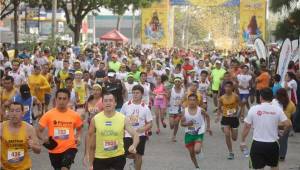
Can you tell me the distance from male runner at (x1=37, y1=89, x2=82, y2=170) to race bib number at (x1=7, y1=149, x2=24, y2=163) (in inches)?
39.6

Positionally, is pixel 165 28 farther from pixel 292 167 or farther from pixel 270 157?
pixel 270 157

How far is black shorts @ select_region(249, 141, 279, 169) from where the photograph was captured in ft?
30.6

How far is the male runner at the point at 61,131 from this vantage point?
30.2ft

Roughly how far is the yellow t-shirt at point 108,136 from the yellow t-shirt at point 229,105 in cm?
553

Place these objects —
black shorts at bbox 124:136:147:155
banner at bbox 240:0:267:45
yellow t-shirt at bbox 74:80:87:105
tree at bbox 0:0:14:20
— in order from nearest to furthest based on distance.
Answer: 1. black shorts at bbox 124:136:147:155
2. yellow t-shirt at bbox 74:80:87:105
3. tree at bbox 0:0:14:20
4. banner at bbox 240:0:267:45

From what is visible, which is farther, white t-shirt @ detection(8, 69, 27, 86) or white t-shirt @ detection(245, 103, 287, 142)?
white t-shirt @ detection(8, 69, 27, 86)

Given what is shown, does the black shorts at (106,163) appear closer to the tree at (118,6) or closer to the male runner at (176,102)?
the male runner at (176,102)

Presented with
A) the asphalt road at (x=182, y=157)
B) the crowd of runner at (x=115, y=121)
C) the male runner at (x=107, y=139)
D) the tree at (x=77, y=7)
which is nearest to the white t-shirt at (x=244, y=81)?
the crowd of runner at (x=115, y=121)

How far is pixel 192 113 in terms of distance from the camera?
39.4 ft

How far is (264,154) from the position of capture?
368 inches

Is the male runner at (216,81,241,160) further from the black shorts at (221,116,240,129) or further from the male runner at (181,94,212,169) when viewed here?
the male runner at (181,94,212,169)

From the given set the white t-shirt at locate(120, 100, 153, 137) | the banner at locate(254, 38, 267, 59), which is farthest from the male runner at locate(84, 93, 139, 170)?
the banner at locate(254, 38, 267, 59)

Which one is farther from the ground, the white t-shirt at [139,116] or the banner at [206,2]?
the banner at [206,2]

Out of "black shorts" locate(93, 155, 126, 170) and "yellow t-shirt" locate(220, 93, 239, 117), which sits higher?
"yellow t-shirt" locate(220, 93, 239, 117)
